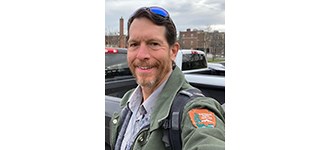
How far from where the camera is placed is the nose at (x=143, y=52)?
67 cm

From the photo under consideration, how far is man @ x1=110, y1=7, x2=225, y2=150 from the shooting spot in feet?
1.87

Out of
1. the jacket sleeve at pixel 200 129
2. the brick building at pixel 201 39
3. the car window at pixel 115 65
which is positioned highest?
the brick building at pixel 201 39

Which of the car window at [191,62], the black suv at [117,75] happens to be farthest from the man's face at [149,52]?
the car window at [191,62]

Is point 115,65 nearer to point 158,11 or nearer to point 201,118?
point 158,11

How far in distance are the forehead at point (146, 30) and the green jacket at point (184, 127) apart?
4.0 inches

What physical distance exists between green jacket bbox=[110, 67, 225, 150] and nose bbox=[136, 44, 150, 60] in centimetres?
8

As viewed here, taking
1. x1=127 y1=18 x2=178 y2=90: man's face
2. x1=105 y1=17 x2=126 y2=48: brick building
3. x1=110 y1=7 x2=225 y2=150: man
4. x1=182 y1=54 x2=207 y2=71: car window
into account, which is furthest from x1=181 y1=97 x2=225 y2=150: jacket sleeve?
x1=182 y1=54 x2=207 y2=71: car window

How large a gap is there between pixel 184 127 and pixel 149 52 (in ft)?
0.67

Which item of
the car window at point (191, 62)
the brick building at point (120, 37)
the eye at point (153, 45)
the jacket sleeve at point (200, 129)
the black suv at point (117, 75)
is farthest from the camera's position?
the car window at point (191, 62)

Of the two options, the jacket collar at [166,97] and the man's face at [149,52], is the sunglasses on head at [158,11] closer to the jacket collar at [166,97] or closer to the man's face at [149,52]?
the man's face at [149,52]
